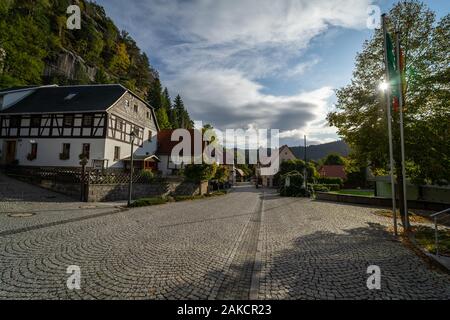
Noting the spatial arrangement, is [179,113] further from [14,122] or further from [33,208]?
[33,208]

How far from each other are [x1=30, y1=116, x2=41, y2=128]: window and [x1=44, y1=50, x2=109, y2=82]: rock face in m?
27.1

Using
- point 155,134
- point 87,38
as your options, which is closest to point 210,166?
point 155,134

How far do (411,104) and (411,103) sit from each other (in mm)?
57

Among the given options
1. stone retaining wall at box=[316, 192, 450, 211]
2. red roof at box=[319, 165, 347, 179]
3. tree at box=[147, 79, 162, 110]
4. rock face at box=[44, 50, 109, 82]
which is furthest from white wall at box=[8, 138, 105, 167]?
red roof at box=[319, 165, 347, 179]

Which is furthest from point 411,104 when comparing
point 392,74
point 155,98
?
point 155,98

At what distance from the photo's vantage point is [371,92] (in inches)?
418

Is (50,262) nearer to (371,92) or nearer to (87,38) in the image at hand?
(371,92)

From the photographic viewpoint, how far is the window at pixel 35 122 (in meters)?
24.8

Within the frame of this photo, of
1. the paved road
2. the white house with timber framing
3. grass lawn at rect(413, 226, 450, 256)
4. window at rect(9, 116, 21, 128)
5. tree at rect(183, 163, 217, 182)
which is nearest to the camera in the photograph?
the paved road

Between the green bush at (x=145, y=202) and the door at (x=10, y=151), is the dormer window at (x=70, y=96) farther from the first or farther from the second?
the green bush at (x=145, y=202)

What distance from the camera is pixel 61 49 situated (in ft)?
156

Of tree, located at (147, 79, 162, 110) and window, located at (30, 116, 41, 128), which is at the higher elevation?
tree, located at (147, 79, 162, 110)

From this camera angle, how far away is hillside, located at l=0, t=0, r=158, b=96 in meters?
31.5

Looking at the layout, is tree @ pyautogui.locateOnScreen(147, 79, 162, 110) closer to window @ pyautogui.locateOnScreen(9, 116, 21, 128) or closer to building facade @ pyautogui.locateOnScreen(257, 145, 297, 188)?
building facade @ pyautogui.locateOnScreen(257, 145, 297, 188)
